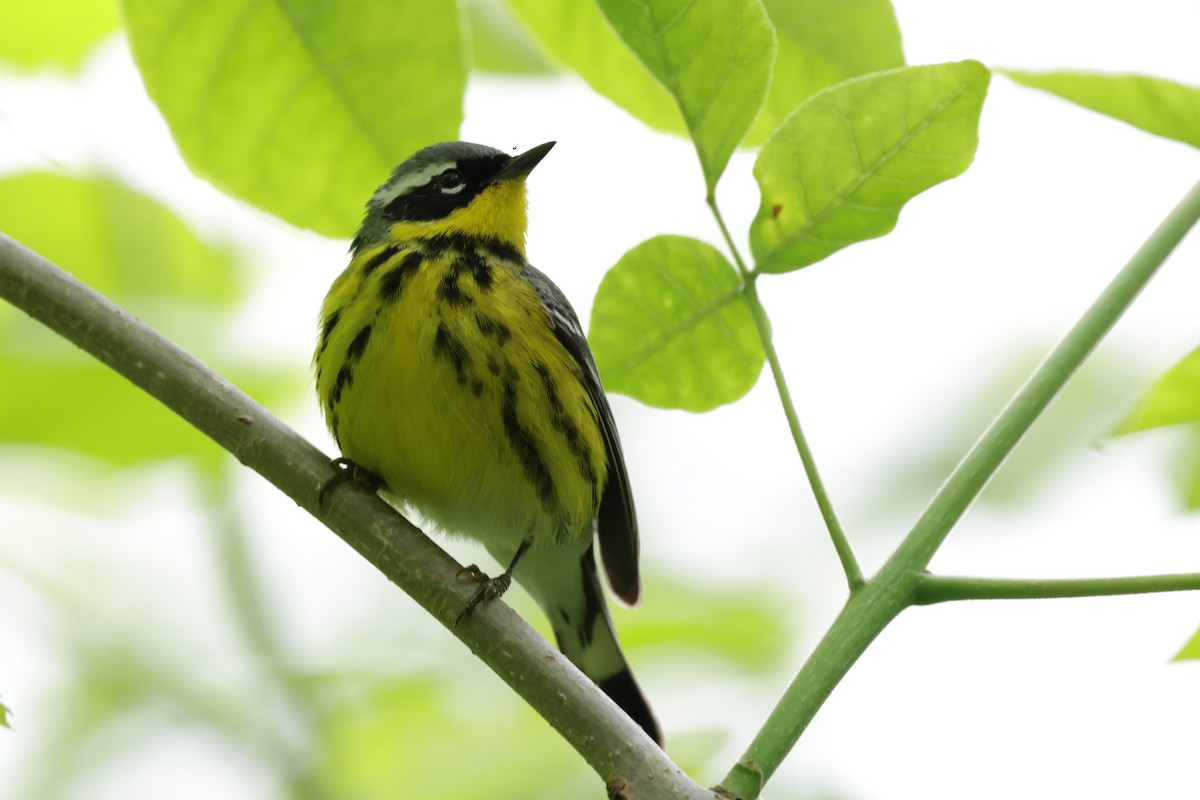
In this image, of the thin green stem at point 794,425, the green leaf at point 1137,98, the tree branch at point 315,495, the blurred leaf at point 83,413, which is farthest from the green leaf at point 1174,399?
the blurred leaf at point 83,413

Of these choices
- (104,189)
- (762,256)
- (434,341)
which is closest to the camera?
(762,256)

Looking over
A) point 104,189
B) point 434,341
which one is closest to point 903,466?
point 434,341

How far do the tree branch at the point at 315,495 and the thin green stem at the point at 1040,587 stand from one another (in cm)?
44

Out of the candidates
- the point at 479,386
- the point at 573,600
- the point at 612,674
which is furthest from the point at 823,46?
the point at 573,600

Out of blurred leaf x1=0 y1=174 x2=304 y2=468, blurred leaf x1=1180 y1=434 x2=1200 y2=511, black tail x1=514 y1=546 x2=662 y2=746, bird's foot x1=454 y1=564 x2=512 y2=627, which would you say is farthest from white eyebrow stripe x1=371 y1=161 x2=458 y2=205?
blurred leaf x1=1180 y1=434 x2=1200 y2=511

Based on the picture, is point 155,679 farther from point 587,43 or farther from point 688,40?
point 688,40

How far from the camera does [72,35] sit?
232cm

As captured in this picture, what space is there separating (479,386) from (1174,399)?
1.56 m

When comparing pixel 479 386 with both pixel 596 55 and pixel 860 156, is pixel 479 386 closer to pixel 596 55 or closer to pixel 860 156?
pixel 596 55

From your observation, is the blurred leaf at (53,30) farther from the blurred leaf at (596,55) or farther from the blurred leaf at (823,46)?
the blurred leaf at (823,46)

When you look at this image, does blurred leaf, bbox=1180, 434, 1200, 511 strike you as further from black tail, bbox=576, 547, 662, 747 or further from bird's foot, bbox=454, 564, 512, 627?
black tail, bbox=576, 547, 662, 747

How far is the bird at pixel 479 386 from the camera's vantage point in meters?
3.00

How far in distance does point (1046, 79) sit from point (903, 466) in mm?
3260

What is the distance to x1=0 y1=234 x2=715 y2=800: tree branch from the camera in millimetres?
1821
